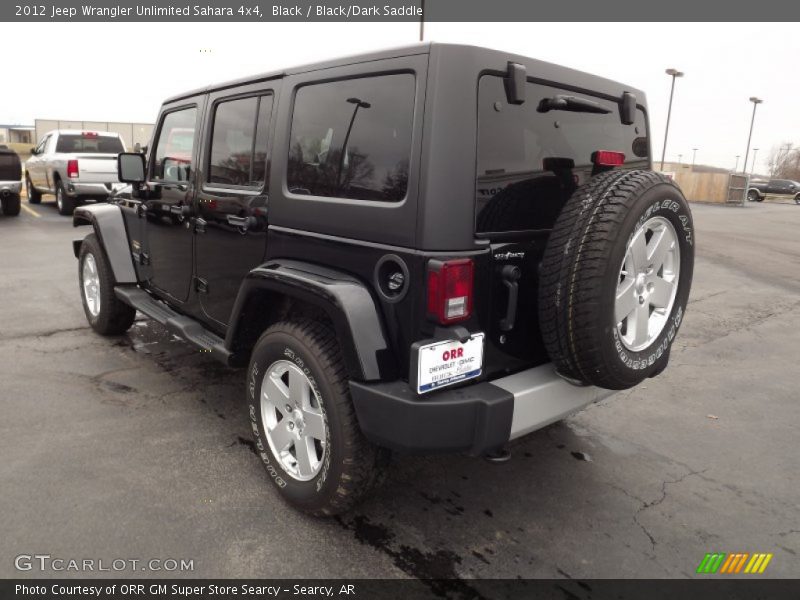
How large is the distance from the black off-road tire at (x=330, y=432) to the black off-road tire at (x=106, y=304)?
8.39 feet

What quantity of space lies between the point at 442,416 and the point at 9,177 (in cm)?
1407

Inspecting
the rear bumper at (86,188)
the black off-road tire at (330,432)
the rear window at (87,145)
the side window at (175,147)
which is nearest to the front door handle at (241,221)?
the black off-road tire at (330,432)

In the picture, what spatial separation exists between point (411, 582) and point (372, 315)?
1055 millimetres

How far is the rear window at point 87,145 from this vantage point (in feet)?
45.4

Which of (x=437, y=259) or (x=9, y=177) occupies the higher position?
(x=437, y=259)

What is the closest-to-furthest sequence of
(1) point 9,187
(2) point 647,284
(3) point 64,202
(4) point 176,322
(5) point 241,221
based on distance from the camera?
(2) point 647,284 → (5) point 241,221 → (4) point 176,322 → (1) point 9,187 → (3) point 64,202

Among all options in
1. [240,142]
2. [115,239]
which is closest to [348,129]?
[240,142]

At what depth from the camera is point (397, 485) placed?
3.00 metres

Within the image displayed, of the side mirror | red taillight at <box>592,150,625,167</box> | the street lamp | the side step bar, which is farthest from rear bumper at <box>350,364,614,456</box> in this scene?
the side mirror

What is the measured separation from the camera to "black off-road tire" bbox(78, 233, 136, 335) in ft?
15.6

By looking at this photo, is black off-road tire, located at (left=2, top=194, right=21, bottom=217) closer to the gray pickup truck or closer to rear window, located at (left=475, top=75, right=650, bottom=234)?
the gray pickup truck

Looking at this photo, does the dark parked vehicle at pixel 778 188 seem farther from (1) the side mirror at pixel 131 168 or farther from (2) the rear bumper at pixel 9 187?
(1) the side mirror at pixel 131 168
